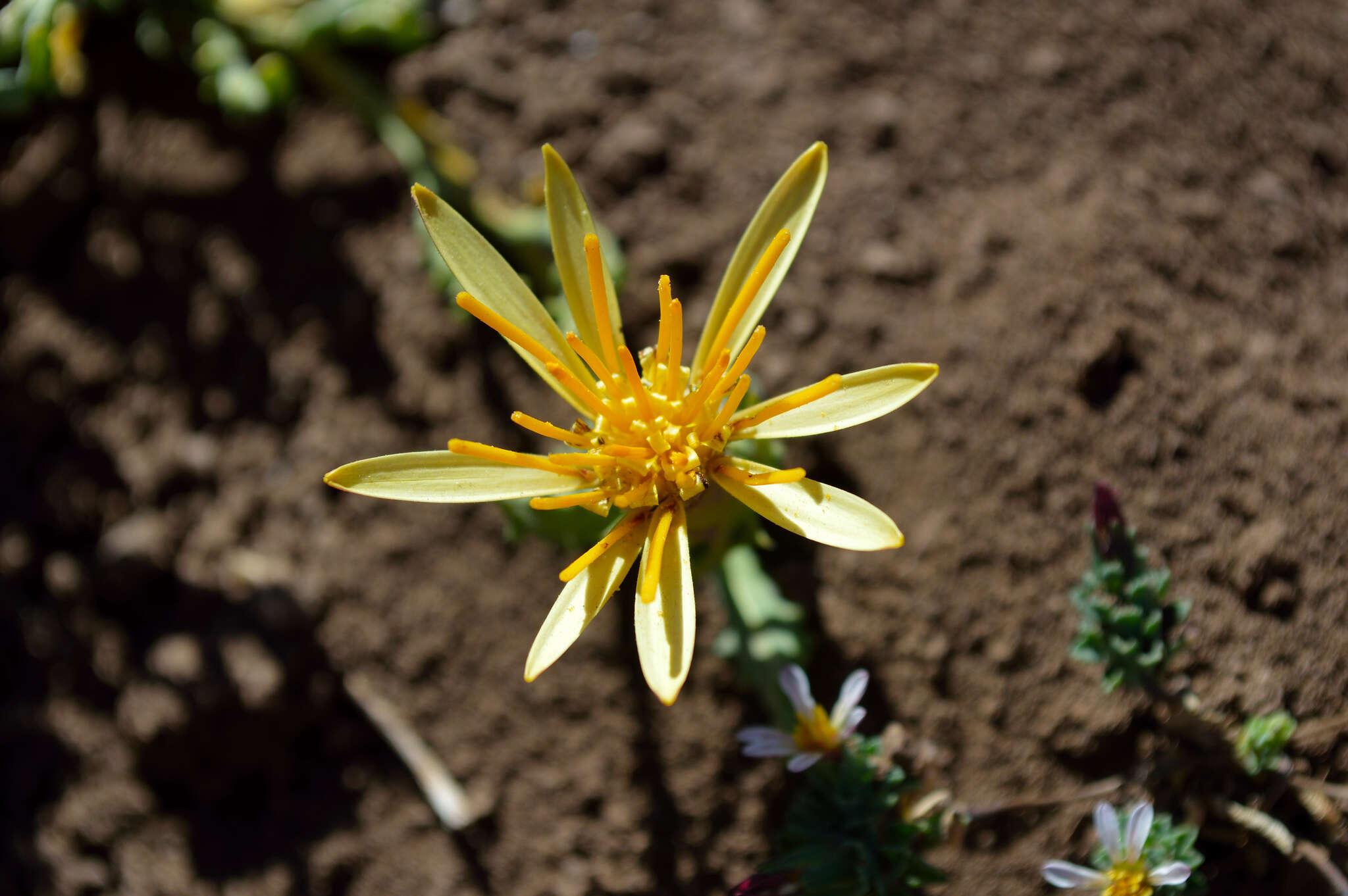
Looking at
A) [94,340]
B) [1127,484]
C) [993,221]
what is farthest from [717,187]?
[94,340]

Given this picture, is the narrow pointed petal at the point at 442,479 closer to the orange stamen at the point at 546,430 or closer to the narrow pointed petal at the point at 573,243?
the orange stamen at the point at 546,430

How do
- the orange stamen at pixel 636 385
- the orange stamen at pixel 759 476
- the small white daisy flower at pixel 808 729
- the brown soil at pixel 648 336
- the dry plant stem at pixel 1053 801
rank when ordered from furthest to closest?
the brown soil at pixel 648 336 < the dry plant stem at pixel 1053 801 < the small white daisy flower at pixel 808 729 < the orange stamen at pixel 636 385 < the orange stamen at pixel 759 476

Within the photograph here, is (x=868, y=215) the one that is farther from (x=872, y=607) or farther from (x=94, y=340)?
(x=94, y=340)

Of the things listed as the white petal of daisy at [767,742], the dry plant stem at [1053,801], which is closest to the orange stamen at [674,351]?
the white petal of daisy at [767,742]

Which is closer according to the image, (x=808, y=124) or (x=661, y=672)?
(x=661, y=672)

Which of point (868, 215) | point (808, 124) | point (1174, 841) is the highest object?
point (808, 124)

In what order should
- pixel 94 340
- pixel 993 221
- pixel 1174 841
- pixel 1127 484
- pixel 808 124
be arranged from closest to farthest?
pixel 1174 841, pixel 1127 484, pixel 993 221, pixel 808 124, pixel 94 340
